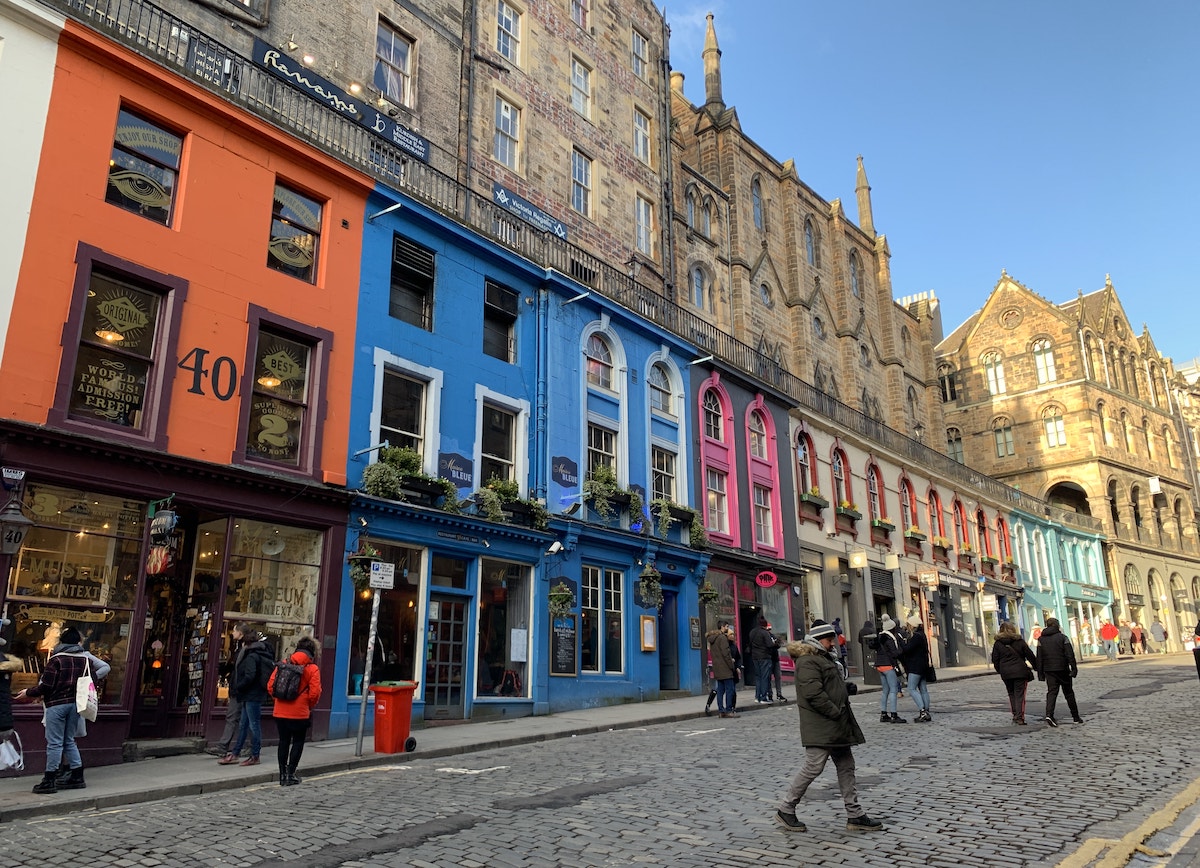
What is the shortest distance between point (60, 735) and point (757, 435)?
69.8 ft

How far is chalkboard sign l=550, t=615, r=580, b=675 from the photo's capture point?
18.3m

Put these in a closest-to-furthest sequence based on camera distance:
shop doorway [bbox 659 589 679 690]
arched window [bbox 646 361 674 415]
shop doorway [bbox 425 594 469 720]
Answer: shop doorway [bbox 425 594 469 720] < shop doorway [bbox 659 589 679 690] < arched window [bbox 646 361 674 415]

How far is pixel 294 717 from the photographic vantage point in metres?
9.70

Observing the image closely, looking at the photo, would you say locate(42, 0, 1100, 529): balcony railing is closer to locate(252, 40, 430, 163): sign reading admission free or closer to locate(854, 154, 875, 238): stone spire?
locate(252, 40, 430, 163): sign reading admission free

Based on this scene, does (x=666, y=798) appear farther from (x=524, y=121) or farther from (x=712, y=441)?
(x=524, y=121)

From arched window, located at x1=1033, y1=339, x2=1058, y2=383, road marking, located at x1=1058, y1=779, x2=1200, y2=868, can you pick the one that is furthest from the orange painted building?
arched window, located at x1=1033, y1=339, x2=1058, y2=383

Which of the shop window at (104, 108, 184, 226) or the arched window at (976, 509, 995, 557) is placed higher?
the shop window at (104, 108, 184, 226)

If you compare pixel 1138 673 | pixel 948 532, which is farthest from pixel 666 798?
pixel 948 532

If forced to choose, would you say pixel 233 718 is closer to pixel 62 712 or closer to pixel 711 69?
pixel 62 712

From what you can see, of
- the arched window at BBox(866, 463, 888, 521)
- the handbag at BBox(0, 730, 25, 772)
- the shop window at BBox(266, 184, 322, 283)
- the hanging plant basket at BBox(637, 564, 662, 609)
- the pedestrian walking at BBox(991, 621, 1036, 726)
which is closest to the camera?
the handbag at BBox(0, 730, 25, 772)

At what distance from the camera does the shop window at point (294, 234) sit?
15234 millimetres


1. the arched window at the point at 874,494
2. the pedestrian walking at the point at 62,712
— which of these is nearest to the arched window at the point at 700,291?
the arched window at the point at 874,494

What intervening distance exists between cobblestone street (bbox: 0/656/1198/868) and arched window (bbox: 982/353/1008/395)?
163ft

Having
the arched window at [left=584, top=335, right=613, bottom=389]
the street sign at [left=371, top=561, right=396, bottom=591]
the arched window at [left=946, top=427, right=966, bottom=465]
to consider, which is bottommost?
the street sign at [left=371, top=561, right=396, bottom=591]
